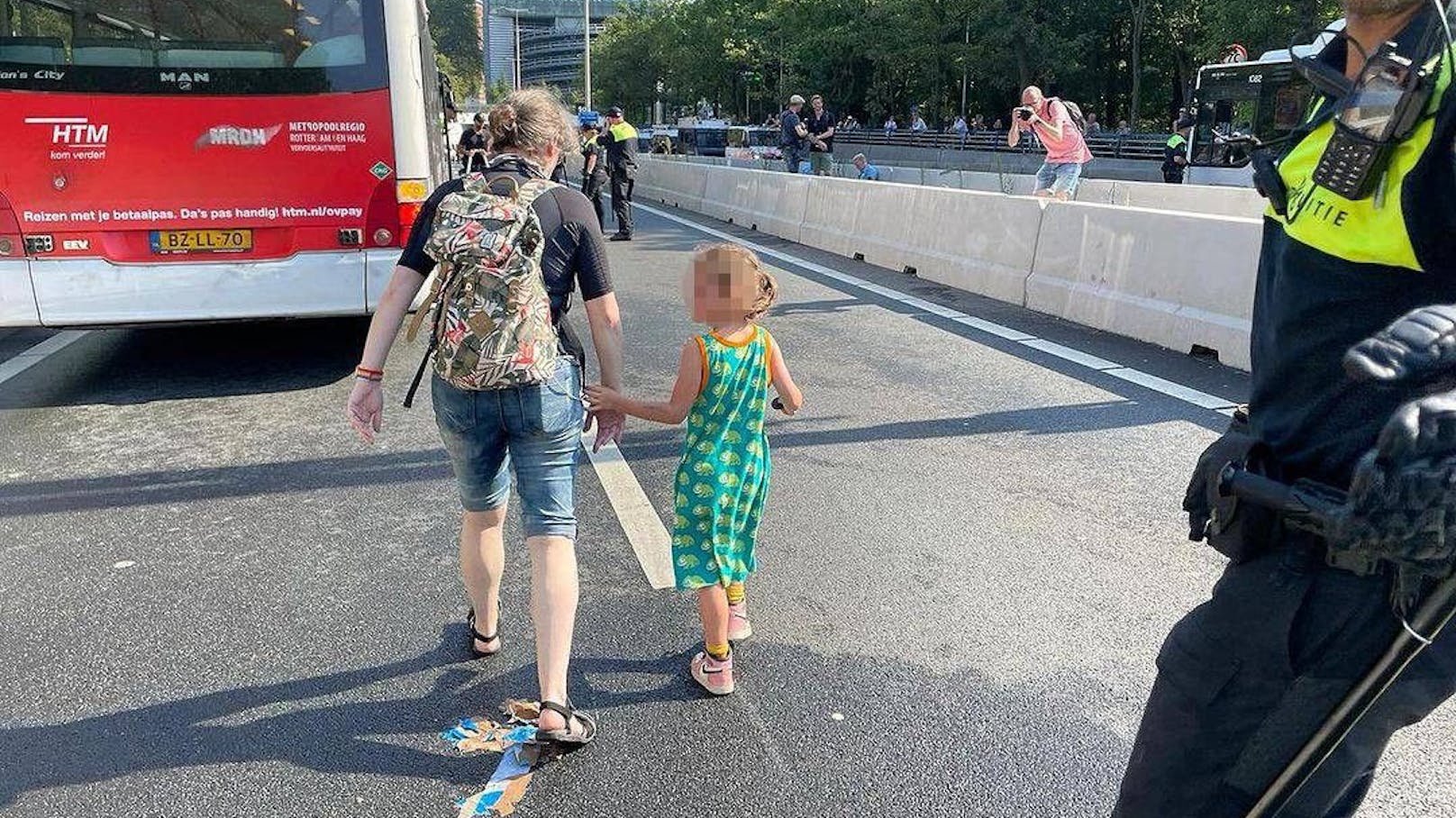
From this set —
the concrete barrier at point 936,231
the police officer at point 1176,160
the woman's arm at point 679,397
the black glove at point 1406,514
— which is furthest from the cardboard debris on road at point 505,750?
the police officer at point 1176,160

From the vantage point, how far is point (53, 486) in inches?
204

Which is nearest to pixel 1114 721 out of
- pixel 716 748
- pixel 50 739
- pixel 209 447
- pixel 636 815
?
pixel 716 748

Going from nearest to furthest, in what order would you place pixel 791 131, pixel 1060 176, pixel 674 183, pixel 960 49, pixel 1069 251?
pixel 1069 251 < pixel 1060 176 < pixel 791 131 < pixel 674 183 < pixel 960 49

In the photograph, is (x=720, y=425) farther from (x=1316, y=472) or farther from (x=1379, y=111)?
(x=1379, y=111)

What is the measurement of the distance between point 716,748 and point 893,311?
7164mm

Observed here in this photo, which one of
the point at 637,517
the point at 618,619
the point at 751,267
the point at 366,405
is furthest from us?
the point at 637,517

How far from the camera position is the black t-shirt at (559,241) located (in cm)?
300

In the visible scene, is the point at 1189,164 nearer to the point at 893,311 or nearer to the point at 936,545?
the point at 893,311

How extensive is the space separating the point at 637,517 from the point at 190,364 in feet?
15.7

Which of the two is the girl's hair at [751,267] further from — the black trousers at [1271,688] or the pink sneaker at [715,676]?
the black trousers at [1271,688]

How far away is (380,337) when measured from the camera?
10.4 ft

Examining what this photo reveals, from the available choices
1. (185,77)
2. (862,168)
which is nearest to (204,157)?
(185,77)

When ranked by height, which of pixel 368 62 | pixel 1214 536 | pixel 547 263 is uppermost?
pixel 368 62

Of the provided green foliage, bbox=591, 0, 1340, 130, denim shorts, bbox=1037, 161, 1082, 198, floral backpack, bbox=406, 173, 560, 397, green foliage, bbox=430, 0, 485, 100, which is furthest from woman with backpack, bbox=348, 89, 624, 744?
green foliage, bbox=430, 0, 485, 100
